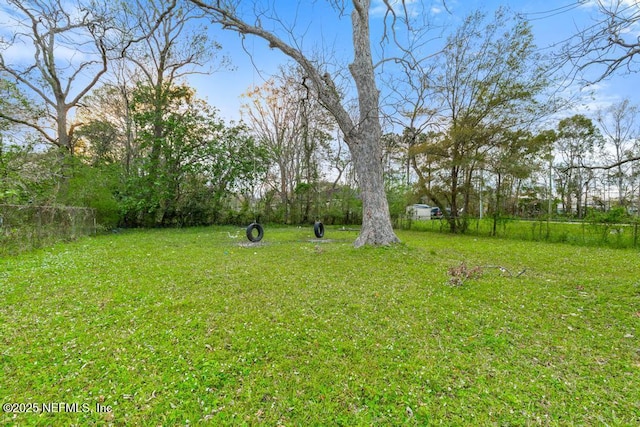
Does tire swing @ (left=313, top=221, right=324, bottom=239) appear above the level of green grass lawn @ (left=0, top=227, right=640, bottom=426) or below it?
above

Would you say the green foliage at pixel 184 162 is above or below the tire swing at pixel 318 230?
above

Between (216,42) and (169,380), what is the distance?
1595 centimetres

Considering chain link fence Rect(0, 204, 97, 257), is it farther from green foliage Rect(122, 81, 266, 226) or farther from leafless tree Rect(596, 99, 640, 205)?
leafless tree Rect(596, 99, 640, 205)

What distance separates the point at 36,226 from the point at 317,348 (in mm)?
8264

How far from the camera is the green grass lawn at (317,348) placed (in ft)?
5.34

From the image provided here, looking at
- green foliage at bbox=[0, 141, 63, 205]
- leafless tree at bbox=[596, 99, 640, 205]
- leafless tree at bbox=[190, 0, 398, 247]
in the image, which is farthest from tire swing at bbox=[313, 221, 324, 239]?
leafless tree at bbox=[596, 99, 640, 205]

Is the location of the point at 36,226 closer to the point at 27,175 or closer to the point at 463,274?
the point at 27,175

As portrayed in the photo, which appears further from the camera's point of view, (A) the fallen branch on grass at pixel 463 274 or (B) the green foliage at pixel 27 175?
(B) the green foliage at pixel 27 175

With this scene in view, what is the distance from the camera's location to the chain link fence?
224 inches

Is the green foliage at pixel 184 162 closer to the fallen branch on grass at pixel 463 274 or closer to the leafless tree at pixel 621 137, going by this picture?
the fallen branch on grass at pixel 463 274

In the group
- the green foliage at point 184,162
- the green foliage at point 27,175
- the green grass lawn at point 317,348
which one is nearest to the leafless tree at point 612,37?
the green grass lawn at point 317,348

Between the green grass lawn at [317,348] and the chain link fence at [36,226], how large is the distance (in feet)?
6.46

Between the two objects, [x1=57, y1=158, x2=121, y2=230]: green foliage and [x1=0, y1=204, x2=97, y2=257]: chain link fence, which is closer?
[x1=0, y1=204, x2=97, y2=257]: chain link fence

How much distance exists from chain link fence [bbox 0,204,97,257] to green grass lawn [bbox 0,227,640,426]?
1969 millimetres
